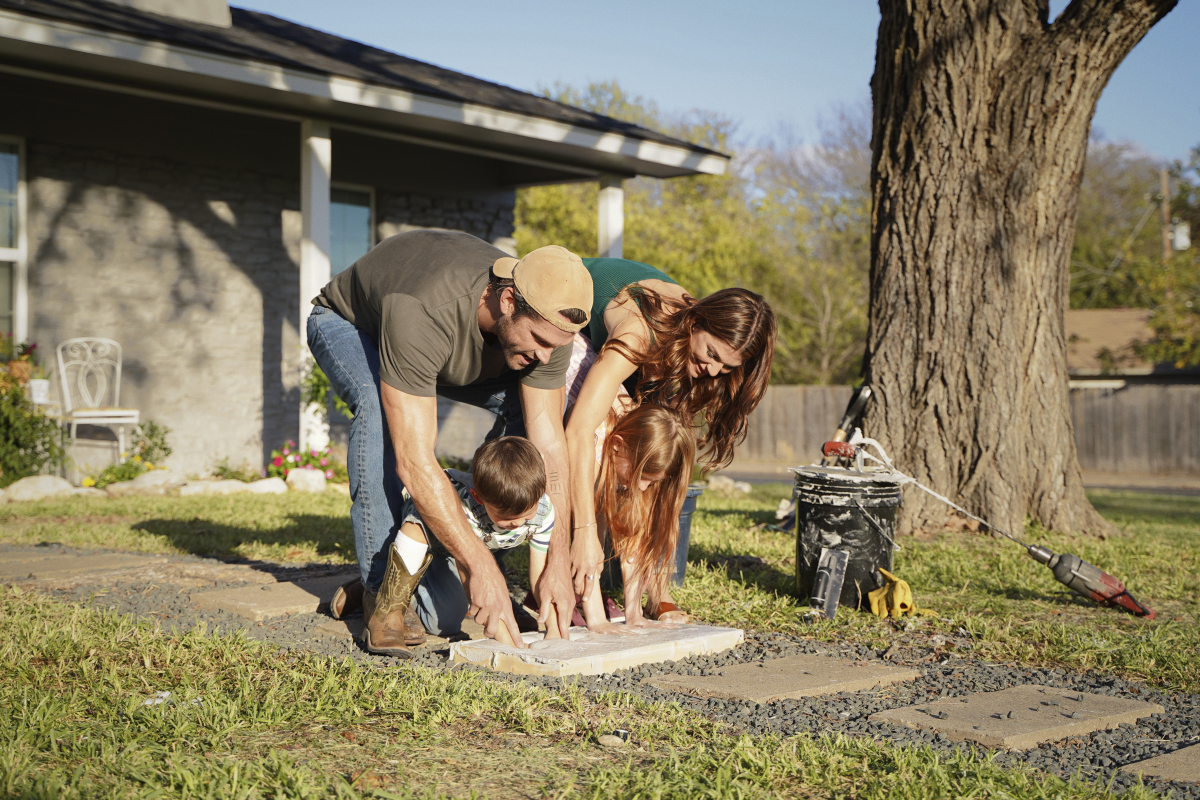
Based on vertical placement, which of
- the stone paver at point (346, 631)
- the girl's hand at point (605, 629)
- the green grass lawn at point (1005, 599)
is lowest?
the green grass lawn at point (1005, 599)

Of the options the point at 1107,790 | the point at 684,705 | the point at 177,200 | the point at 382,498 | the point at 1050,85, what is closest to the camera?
the point at 1107,790

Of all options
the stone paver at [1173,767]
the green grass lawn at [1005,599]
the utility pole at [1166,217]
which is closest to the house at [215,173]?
the green grass lawn at [1005,599]

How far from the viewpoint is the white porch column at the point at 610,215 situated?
11.1 m

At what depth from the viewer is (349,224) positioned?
10.9 m

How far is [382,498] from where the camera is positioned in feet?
11.6

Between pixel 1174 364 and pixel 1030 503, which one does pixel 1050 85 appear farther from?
pixel 1174 364

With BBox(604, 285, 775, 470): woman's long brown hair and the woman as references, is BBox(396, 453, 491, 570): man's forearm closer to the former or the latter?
the woman

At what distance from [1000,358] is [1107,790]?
14.6 feet

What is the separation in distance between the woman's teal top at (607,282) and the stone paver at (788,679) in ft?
4.43

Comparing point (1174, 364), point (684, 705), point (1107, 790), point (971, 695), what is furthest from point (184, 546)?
point (1174, 364)

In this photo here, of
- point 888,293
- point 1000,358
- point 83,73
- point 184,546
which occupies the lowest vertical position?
point 184,546

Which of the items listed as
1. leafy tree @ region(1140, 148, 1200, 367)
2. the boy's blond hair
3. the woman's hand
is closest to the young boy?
the boy's blond hair

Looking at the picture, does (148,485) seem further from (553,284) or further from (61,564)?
(553,284)

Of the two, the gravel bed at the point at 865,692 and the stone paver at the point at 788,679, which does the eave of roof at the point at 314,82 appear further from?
the stone paver at the point at 788,679
